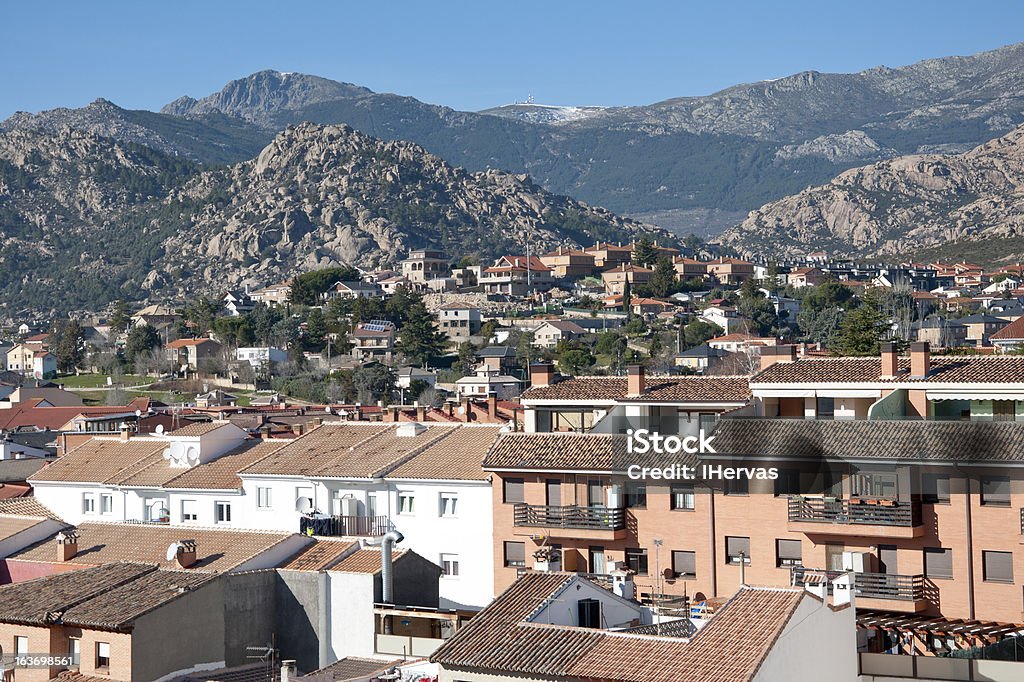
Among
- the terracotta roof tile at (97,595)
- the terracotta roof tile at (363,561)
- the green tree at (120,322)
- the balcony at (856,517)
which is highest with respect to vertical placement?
the green tree at (120,322)

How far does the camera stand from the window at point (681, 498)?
31531mm

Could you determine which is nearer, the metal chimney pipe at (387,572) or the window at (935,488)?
the window at (935,488)

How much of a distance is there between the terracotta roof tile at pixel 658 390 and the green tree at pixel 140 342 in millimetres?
114638

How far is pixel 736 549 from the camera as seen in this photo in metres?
30.9

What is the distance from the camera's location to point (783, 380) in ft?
108

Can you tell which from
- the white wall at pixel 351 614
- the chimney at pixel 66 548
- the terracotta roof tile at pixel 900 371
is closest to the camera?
the white wall at pixel 351 614

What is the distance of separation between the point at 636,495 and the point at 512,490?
2.98 metres

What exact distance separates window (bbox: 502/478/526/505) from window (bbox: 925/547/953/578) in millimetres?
8801

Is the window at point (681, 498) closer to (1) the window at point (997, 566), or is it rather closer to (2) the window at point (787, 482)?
(2) the window at point (787, 482)

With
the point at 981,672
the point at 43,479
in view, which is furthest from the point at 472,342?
the point at 981,672

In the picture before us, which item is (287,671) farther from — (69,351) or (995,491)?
A: (69,351)

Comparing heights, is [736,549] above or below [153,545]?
below

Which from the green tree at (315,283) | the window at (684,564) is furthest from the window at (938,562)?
the green tree at (315,283)

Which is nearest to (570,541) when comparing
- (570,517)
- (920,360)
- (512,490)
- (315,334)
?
(570,517)
